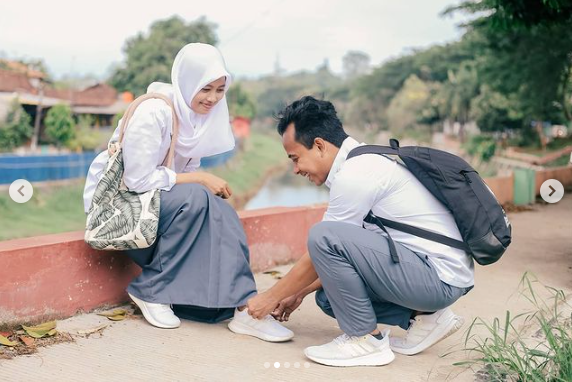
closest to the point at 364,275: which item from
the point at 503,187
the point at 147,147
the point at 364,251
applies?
the point at 364,251

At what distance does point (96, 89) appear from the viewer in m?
33.2

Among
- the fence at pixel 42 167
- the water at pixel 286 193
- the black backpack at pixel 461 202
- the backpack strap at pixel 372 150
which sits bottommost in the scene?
the water at pixel 286 193

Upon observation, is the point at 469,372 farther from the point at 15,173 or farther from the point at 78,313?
the point at 15,173

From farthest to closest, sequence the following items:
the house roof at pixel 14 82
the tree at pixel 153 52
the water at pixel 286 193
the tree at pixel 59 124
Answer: the tree at pixel 153 52 < the water at pixel 286 193 < the tree at pixel 59 124 < the house roof at pixel 14 82

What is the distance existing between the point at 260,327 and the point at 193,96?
1.05m

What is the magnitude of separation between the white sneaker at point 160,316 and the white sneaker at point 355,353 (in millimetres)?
686

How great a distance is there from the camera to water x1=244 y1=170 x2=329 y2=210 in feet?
104

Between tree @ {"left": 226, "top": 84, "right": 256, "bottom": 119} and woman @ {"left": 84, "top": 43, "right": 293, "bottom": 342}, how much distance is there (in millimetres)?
35600

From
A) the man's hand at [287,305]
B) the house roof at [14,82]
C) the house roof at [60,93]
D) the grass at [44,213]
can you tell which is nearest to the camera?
the man's hand at [287,305]

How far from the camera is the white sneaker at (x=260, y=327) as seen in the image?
9.96ft

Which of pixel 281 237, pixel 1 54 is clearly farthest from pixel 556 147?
pixel 281 237

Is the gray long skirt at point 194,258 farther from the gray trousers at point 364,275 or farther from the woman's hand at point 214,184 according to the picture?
the gray trousers at point 364,275

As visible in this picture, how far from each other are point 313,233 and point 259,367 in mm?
538

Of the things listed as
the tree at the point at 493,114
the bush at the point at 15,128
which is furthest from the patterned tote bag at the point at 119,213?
the tree at the point at 493,114
